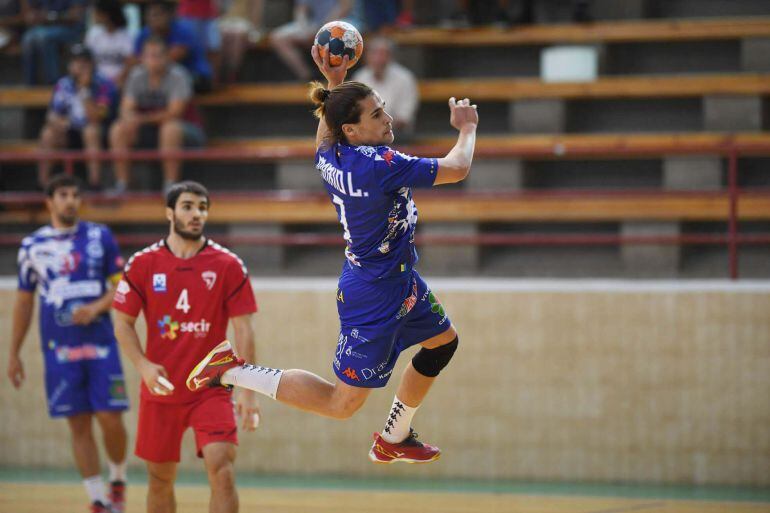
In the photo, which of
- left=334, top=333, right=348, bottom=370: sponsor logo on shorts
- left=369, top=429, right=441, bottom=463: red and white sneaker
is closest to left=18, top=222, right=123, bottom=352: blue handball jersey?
left=369, top=429, right=441, bottom=463: red and white sneaker

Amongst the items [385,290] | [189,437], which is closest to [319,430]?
[189,437]

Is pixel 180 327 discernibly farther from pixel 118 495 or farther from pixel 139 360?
pixel 118 495

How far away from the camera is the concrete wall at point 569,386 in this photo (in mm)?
8953

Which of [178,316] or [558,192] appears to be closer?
[178,316]

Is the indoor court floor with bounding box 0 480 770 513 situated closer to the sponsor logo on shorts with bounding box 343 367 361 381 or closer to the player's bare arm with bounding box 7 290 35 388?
the player's bare arm with bounding box 7 290 35 388

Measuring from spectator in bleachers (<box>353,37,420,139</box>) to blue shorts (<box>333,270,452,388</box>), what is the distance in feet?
17.1

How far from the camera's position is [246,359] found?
6.60 metres

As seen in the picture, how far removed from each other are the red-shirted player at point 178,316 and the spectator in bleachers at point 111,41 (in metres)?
5.68

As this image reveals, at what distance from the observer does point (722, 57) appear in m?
11.6

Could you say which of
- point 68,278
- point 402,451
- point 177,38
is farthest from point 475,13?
point 402,451

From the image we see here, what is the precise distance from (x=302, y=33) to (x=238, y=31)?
65 centimetres

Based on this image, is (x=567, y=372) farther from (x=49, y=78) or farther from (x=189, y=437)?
(x=49, y=78)

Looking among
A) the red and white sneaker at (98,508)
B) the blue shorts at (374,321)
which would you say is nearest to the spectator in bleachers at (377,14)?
the red and white sneaker at (98,508)

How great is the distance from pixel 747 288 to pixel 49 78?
7557mm
